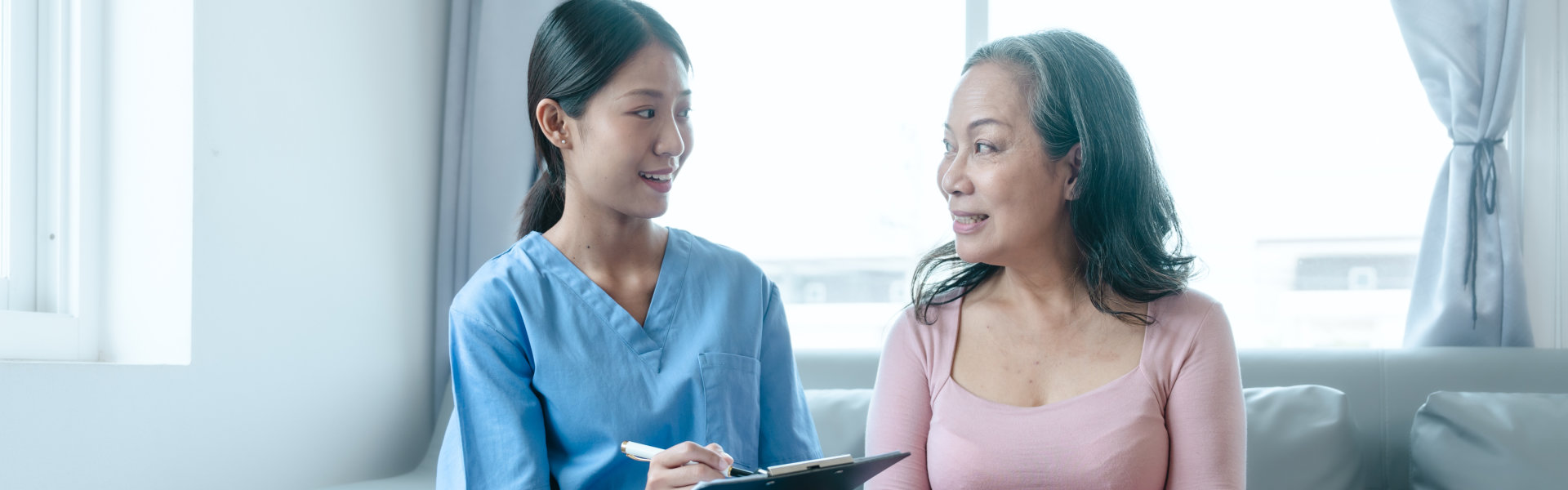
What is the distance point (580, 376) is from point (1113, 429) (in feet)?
1.85

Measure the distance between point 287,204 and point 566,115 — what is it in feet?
3.66

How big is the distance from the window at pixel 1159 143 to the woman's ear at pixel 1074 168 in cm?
83

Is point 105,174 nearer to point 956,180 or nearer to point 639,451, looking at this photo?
point 639,451

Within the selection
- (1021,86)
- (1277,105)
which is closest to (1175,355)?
(1021,86)

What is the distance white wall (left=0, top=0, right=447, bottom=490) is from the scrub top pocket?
103 cm

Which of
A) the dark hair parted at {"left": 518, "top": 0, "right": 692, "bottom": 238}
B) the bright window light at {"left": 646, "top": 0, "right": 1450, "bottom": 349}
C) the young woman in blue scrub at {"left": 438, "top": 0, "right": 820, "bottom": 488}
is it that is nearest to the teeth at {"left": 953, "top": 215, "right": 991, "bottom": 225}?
the young woman in blue scrub at {"left": 438, "top": 0, "right": 820, "bottom": 488}

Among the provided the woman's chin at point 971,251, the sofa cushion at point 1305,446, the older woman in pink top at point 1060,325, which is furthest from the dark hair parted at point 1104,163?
the sofa cushion at point 1305,446

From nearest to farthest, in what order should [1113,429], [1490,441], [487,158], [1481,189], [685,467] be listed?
1. [685,467]
2. [1113,429]
3. [1490,441]
4. [1481,189]
5. [487,158]

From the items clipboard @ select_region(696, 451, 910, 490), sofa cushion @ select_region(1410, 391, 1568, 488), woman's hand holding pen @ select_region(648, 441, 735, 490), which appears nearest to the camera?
clipboard @ select_region(696, 451, 910, 490)

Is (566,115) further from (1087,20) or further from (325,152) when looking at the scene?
(1087,20)

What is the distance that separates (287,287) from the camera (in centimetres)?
208

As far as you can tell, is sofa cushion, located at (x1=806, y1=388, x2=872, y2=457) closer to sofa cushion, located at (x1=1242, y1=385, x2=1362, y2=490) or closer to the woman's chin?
sofa cushion, located at (x1=1242, y1=385, x2=1362, y2=490)

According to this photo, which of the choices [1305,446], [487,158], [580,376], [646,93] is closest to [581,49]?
[646,93]

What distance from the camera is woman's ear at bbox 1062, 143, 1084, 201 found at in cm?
120
